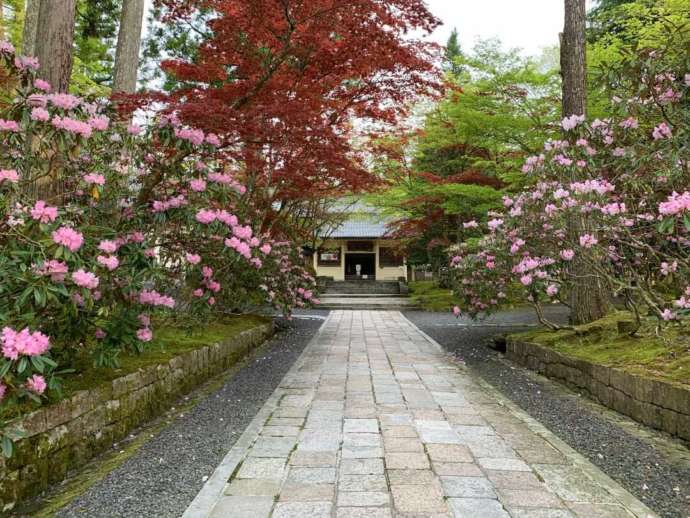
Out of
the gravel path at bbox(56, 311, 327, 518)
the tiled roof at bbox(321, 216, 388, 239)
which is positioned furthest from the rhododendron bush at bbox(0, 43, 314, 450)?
the tiled roof at bbox(321, 216, 388, 239)

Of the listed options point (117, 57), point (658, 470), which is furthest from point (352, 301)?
point (658, 470)

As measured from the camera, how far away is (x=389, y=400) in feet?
14.1

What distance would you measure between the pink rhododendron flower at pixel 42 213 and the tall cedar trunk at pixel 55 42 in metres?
2.18

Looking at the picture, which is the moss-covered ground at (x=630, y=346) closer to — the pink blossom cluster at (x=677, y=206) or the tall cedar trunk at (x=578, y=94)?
the tall cedar trunk at (x=578, y=94)

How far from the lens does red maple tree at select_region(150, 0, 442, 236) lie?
4938 millimetres

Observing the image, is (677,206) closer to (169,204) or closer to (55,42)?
(169,204)

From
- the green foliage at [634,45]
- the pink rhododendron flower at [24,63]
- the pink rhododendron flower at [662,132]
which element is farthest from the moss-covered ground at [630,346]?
the pink rhododendron flower at [24,63]

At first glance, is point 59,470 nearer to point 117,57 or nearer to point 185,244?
point 185,244

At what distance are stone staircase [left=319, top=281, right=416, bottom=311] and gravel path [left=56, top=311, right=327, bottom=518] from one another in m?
11.2

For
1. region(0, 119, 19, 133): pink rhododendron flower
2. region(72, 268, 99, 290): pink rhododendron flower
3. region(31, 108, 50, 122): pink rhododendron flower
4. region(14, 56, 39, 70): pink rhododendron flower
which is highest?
region(14, 56, 39, 70): pink rhododendron flower

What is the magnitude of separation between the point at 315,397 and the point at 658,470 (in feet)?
8.61

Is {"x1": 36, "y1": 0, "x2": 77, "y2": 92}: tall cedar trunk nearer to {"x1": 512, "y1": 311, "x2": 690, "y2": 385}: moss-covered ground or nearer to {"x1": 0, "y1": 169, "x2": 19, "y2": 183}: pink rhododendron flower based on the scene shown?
{"x1": 0, "y1": 169, "x2": 19, "y2": 183}: pink rhododendron flower

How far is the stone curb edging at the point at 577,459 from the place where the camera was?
91.3 inches

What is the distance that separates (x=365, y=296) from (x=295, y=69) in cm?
1374
